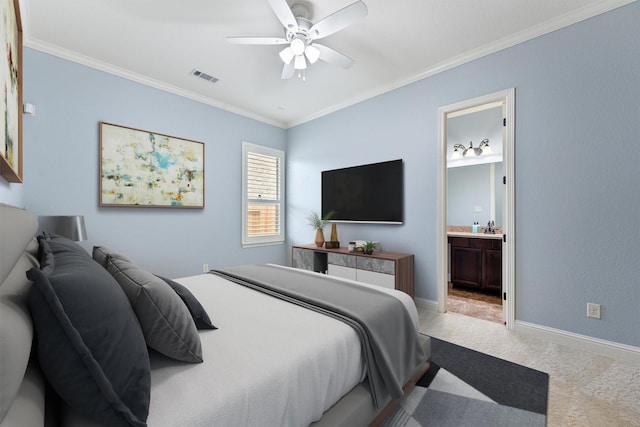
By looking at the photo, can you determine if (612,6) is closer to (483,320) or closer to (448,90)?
(448,90)

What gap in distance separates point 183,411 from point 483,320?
3055 millimetres

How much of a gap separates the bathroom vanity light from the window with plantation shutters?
3.16m

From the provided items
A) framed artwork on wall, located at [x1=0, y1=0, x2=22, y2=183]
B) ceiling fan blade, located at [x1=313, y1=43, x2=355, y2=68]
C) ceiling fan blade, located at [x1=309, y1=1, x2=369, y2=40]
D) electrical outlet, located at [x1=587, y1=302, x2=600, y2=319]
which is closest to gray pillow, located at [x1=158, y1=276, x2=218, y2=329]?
framed artwork on wall, located at [x1=0, y1=0, x2=22, y2=183]

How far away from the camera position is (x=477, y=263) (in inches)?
158

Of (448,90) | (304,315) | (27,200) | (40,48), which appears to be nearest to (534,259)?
(448,90)

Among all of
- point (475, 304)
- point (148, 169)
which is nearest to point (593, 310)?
point (475, 304)

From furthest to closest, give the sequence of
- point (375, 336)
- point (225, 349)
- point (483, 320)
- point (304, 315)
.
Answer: point (483, 320)
point (304, 315)
point (375, 336)
point (225, 349)

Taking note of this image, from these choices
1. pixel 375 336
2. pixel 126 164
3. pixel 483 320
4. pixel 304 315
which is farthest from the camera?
pixel 126 164

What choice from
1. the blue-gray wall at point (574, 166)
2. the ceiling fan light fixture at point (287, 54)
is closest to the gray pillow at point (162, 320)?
the ceiling fan light fixture at point (287, 54)

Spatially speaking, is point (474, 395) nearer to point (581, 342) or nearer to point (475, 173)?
point (581, 342)

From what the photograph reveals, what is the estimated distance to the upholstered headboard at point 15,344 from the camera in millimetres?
486

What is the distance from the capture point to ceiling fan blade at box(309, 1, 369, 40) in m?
1.90

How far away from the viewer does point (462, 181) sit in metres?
5.11

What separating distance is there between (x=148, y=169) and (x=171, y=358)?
9.85ft
